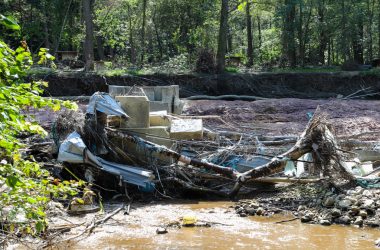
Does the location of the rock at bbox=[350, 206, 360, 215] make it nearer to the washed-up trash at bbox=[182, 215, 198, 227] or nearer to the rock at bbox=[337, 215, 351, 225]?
the rock at bbox=[337, 215, 351, 225]

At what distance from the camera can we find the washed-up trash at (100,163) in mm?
10516

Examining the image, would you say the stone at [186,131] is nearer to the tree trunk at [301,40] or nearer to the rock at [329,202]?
the rock at [329,202]

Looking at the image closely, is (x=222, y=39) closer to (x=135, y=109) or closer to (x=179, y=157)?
(x=135, y=109)

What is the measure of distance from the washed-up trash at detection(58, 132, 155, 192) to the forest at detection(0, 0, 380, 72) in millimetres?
15834

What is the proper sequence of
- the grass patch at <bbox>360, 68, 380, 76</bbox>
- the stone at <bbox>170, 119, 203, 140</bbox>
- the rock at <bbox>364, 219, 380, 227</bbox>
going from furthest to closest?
the grass patch at <bbox>360, 68, 380, 76</bbox> < the stone at <bbox>170, 119, 203, 140</bbox> < the rock at <bbox>364, 219, 380, 227</bbox>

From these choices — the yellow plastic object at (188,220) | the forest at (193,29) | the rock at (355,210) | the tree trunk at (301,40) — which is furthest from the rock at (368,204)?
the tree trunk at (301,40)

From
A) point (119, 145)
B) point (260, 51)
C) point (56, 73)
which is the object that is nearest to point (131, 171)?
point (119, 145)

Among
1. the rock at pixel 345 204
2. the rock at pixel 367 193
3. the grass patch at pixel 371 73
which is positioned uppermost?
the grass patch at pixel 371 73

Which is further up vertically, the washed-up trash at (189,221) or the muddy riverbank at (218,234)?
the washed-up trash at (189,221)

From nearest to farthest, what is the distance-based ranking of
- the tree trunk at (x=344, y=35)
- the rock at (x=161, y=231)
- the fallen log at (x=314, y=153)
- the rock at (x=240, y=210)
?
the rock at (x=161, y=231) < the rock at (x=240, y=210) < the fallen log at (x=314, y=153) < the tree trunk at (x=344, y=35)

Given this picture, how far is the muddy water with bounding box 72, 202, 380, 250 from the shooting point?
7.99 metres

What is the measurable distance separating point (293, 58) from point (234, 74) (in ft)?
19.1

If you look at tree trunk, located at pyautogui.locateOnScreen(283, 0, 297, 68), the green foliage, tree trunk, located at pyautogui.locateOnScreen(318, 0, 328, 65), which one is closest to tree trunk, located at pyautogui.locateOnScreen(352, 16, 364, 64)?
tree trunk, located at pyautogui.locateOnScreen(318, 0, 328, 65)

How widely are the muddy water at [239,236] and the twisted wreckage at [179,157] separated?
152cm
